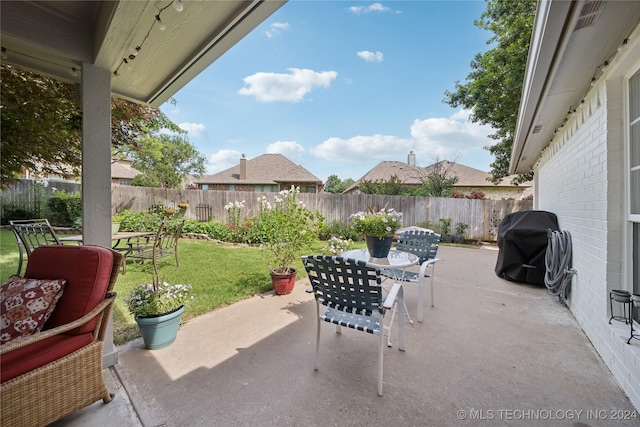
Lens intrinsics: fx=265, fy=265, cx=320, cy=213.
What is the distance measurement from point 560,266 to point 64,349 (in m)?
5.12

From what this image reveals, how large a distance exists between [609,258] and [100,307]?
154 inches

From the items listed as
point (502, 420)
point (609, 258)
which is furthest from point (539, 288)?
point (502, 420)

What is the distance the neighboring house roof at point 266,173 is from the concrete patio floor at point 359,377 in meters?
18.6

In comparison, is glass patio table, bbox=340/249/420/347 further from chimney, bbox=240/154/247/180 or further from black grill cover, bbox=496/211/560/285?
chimney, bbox=240/154/247/180

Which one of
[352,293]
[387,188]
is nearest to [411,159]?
[387,188]

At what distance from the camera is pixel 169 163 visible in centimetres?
2217

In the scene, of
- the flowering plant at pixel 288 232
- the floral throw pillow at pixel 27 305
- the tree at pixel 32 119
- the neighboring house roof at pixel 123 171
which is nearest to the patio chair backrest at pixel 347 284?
the floral throw pillow at pixel 27 305

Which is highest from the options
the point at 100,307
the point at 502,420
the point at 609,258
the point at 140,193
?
the point at 140,193

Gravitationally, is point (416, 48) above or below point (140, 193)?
above

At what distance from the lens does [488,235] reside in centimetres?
934

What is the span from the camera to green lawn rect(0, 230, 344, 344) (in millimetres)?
3189

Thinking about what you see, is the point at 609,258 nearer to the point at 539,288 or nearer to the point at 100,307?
the point at 539,288

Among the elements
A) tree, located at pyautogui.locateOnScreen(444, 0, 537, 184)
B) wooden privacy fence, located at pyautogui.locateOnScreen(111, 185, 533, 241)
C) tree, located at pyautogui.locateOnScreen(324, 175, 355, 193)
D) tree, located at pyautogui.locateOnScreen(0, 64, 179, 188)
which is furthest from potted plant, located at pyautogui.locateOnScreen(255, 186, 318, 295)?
tree, located at pyautogui.locateOnScreen(324, 175, 355, 193)

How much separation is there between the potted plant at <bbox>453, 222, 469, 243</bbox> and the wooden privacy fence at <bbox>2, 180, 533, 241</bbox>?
172 millimetres
